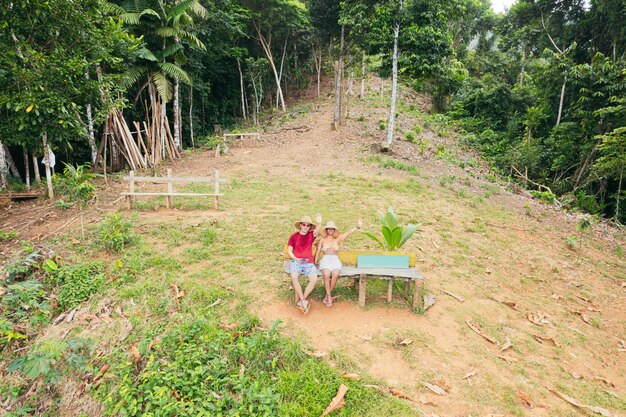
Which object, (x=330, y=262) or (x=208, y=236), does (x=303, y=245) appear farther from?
(x=208, y=236)

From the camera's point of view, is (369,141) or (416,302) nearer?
(416,302)

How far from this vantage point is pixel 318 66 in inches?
1167

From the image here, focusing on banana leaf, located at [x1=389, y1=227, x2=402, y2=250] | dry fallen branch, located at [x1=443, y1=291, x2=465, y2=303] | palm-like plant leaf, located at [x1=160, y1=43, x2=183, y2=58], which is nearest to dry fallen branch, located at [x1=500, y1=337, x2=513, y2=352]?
dry fallen branch, located at [x1=443, y1=291, x2=465, y2=303]

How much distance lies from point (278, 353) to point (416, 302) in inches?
82.8

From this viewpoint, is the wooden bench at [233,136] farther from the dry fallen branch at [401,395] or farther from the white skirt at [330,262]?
the dry fallen branch at [401,395]

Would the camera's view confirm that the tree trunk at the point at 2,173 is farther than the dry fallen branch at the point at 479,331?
Yes

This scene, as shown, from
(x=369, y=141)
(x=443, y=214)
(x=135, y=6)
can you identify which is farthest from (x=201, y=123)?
(x=443, y=214)

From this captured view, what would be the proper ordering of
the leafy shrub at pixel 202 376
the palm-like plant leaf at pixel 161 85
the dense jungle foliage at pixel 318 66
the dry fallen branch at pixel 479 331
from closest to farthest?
the leafy shrub at pixel 202 376, the dry fallen branch at pixel 479 331, the dense jungle foliage at pixel 318 66, the palm-like plant leaf at pixel 161 85

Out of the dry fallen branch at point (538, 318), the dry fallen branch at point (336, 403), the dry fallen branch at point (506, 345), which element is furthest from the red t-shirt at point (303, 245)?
the dry fallen branch at point (538, 318)

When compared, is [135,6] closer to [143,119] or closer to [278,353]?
[143,119]

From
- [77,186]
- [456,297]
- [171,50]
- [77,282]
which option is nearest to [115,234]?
[77,282]

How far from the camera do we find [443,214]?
9.37 meters

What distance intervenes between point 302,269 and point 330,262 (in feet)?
1.34

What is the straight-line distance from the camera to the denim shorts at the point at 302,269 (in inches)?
196
